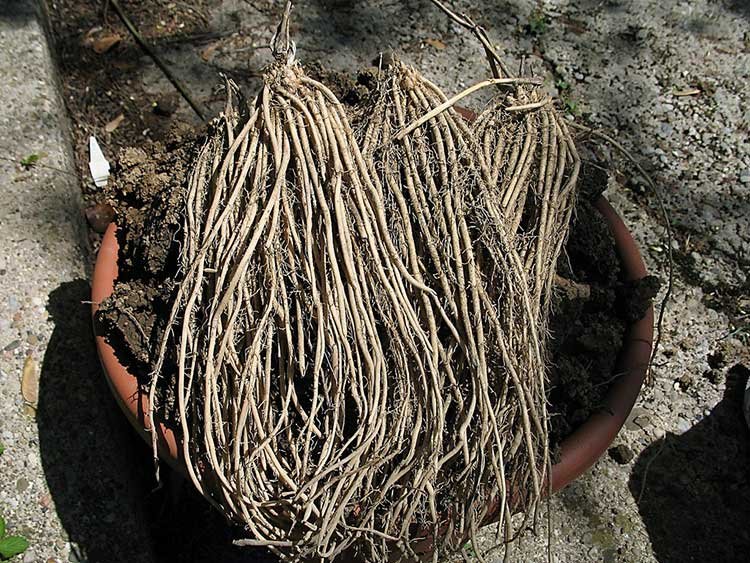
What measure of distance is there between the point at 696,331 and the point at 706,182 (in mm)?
496

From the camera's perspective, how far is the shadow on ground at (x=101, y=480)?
5.40ft

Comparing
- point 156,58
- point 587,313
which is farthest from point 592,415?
point 156,58

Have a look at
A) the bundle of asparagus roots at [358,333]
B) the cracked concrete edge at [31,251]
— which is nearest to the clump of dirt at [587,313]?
the bundle of asparagus roots at [358,333]

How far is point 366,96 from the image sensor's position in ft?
4.65

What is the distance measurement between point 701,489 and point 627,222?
30.0 inches

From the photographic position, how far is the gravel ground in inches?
67.6

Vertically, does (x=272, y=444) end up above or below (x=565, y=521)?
above

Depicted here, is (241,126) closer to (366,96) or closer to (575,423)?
(366,96)

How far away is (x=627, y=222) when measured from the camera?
7.27 feet

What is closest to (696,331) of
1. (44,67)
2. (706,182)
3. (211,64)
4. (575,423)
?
(706,182)

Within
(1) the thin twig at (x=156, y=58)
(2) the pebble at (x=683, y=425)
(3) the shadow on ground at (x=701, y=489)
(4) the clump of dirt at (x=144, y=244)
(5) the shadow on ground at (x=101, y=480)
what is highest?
(4) the clump of dirt at (x=144, y=244)

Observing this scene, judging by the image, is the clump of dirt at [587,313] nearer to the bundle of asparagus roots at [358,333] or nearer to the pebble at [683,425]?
the bundle of asparagus roots at [358,333]

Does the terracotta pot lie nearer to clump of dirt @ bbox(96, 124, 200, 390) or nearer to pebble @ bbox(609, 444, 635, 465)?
clump of dirt @ bbox(96, 124, 200, 390)

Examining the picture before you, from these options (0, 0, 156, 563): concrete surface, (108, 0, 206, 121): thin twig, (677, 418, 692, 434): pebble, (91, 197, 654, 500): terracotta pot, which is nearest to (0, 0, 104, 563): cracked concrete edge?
(0, 0, 156, 563): concrete surface
